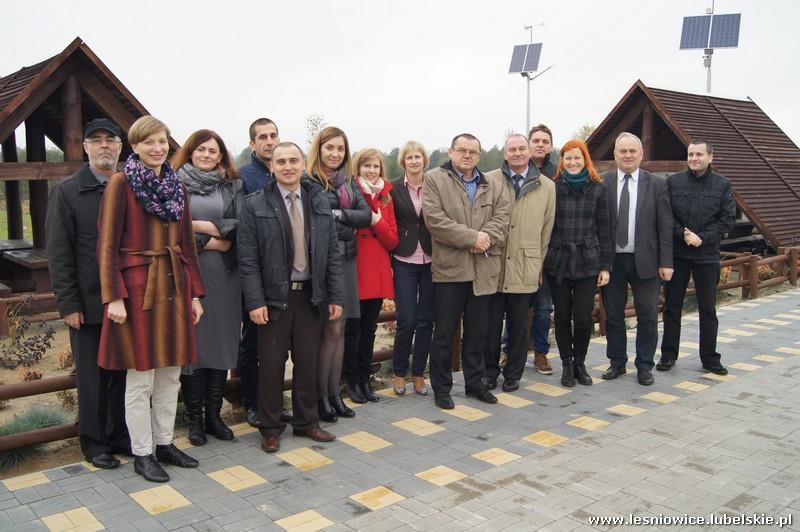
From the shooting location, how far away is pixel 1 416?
19.9 feet

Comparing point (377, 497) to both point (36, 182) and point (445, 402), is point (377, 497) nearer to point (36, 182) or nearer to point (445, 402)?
point (445, 402)

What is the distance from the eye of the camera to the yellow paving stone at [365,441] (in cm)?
435

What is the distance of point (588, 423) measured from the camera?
15.9ft

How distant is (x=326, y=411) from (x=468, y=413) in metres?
1.02

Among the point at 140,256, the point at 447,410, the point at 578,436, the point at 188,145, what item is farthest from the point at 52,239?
the point at 578,436

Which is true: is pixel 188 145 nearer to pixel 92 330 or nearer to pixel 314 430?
pixel 92 330

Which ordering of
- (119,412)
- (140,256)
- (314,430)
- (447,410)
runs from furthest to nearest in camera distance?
(447,410) < (314,430) < (119,412) < (140,256)

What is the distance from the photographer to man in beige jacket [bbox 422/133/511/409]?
16.5 feet

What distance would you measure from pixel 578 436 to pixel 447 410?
981mm

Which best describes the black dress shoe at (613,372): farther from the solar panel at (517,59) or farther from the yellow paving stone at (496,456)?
the solar panel at (517,59)

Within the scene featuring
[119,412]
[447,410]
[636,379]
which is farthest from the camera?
[636,379]

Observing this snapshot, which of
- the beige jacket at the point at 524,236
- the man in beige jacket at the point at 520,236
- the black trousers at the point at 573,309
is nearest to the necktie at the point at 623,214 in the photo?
the black trousers at the point at 573,309

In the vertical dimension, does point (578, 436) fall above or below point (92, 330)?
below

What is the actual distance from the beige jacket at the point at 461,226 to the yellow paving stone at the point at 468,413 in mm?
836
